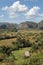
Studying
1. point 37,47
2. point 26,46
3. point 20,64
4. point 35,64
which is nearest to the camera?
point 35,64

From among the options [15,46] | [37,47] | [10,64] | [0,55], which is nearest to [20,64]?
[10,64]

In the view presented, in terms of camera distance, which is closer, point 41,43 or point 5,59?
point 5,59

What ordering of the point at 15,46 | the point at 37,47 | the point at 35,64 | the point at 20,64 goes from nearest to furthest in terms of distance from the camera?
the point at 35,64 → the point at 20,64 → the point at 37,47 → the point at 15,46

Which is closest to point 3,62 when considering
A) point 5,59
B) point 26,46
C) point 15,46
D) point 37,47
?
point 5,59

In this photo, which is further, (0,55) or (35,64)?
(0,55)

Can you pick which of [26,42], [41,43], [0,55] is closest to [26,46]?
[26,42]

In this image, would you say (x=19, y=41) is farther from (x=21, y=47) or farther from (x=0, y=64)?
(x=0, y=64)

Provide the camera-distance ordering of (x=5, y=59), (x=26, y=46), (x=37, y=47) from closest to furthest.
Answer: (x=5, y=59)
(x=37, y=47)
(x=26, y=46)

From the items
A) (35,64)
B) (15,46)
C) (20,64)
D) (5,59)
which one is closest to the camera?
(35,64)

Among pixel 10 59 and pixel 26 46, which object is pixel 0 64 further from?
pixel 26 46
